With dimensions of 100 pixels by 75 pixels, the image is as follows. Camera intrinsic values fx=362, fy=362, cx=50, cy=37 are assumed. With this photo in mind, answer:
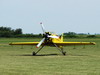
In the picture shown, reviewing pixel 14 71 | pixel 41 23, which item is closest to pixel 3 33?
pixel 41 23

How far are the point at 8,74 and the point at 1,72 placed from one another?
701 millimetres

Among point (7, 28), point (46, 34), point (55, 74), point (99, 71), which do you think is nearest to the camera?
point (55, 74)

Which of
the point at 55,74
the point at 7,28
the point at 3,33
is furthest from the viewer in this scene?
the point at 7,28

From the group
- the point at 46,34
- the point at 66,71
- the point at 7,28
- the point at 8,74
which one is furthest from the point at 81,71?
the point at 7,28

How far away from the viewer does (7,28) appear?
165500 millimetres

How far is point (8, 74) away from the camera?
15102 millimetres

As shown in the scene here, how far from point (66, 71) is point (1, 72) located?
2.88m

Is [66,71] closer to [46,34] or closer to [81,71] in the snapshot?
[81,71]

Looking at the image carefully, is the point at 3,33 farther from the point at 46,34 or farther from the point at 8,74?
the point at 8,74

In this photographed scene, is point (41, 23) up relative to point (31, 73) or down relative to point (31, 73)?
up

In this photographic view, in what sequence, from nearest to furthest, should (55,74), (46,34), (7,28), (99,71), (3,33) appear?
(55,74) → (99,71) → (46,34) → (3,33) → (7,28)

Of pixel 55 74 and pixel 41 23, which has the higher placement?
pixel 41 23

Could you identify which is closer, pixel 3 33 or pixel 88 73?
pixel 88 73

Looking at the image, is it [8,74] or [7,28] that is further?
[7,28]
